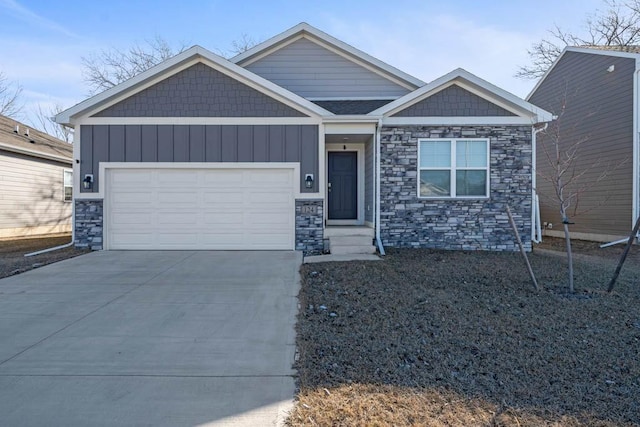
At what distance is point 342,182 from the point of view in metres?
11.7

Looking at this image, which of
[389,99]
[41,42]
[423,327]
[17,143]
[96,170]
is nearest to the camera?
[423,327]

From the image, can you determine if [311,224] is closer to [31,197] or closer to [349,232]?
[349,232]

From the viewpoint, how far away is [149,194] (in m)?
9.90

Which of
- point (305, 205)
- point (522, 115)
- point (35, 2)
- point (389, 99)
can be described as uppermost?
point (35, 2)

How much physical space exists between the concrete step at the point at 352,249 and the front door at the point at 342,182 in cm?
246

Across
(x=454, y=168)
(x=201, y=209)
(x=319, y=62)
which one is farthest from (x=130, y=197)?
(x=454, y=168)

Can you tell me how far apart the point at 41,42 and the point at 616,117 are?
20.8 metres

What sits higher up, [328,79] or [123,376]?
[328,79]

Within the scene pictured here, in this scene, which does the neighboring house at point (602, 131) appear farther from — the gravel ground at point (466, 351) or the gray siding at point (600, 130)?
the gravel ground at point (466, 351)

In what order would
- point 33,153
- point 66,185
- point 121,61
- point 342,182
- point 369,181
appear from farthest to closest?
point 121,61 < point 66,185 < point 33,153 < point 342,182 < point 369,181

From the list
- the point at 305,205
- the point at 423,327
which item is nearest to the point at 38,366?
the point at 423,327

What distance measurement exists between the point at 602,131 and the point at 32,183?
19.8 metres

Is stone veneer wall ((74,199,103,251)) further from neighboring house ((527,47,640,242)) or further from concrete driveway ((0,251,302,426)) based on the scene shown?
neighboring house ((527,47,640,242))

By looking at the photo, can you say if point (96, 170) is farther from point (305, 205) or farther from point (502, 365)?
point (502, 365)
